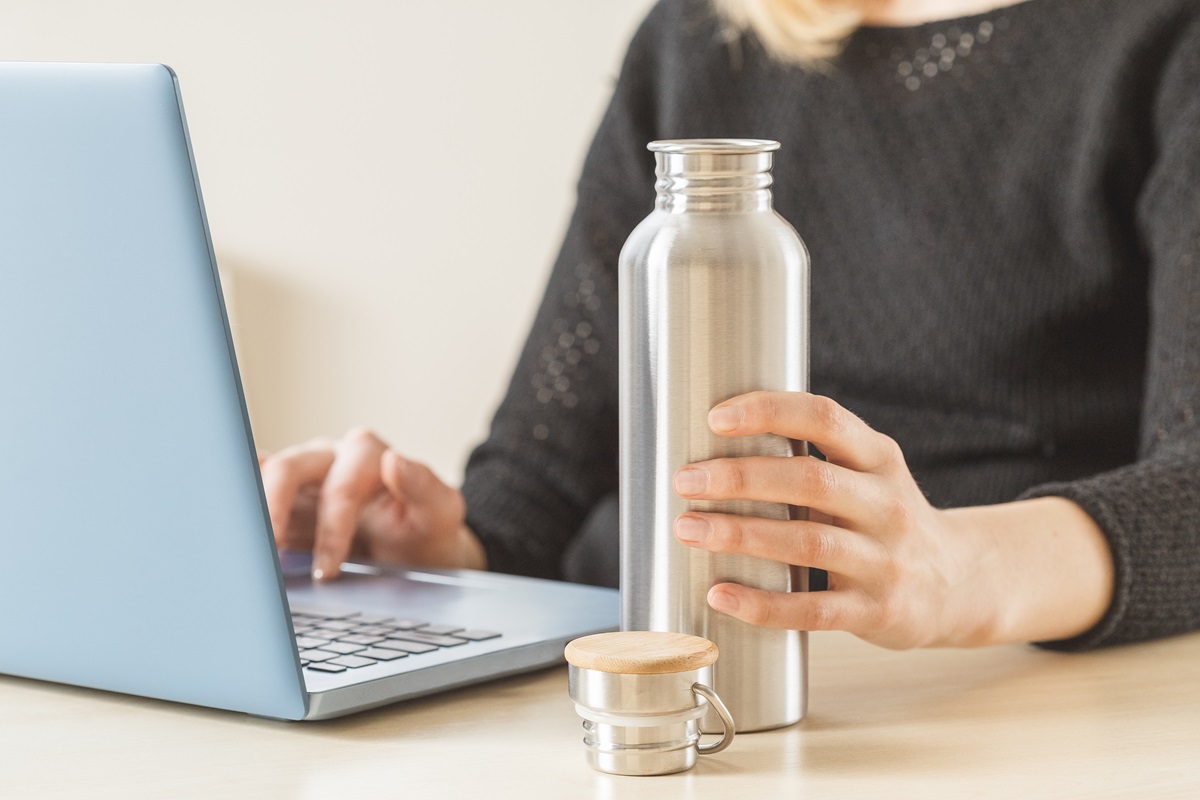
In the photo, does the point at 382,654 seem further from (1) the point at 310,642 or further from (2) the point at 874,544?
(2) the point at 874,544

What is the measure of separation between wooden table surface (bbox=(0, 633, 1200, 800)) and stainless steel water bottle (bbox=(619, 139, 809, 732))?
48mm

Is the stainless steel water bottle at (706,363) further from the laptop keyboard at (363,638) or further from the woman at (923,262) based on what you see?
the woman at (923,262)

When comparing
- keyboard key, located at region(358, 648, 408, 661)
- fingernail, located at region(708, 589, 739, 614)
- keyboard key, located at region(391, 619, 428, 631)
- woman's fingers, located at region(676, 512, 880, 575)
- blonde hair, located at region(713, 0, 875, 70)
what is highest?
blonde hair, located at region(713, 0, 875, 70)

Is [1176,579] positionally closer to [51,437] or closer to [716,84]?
[51,437]

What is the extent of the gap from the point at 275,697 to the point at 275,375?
7.03 ft

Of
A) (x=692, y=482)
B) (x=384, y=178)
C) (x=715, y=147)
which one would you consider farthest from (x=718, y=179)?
(x=384, y=178)

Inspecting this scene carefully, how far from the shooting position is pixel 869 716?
584mm

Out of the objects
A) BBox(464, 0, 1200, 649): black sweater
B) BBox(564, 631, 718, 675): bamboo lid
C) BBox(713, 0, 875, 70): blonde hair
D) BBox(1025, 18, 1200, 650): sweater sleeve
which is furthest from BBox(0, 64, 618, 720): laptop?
BBox(713, 0, 875, 70): blonde hair

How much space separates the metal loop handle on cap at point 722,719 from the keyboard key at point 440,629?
181 mm

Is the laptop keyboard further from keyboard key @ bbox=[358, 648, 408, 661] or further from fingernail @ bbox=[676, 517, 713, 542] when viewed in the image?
fingernail @ bbox=[676, 517, 713, 542]

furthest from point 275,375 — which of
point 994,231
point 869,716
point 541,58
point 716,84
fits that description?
point 869,716

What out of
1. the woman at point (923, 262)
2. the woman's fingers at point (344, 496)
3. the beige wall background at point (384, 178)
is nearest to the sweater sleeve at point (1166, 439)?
the woman at point (923, 262)

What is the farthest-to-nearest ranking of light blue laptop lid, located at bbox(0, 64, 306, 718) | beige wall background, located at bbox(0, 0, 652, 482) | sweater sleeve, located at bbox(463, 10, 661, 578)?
beige wall background, located at bbox(0, 0, 652, 482), sweater sleeve, located at bbox(463, 10, 661, 578), light blue laptop lid, located at bbox(0, 64, 306, 718)

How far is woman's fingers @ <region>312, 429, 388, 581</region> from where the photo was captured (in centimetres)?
85
